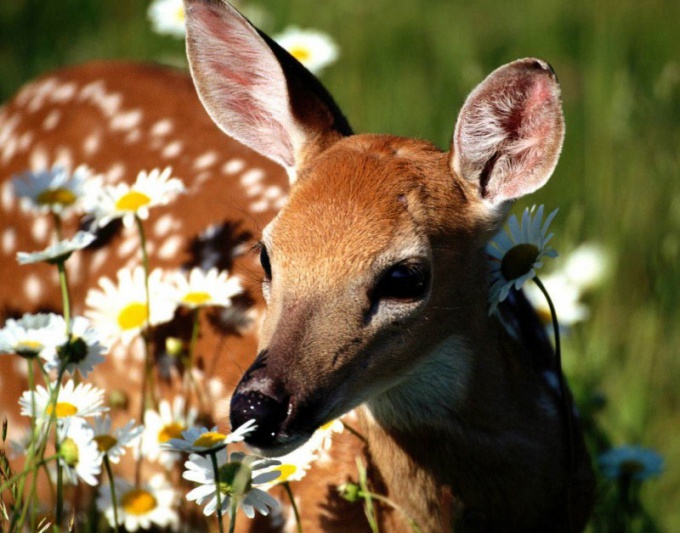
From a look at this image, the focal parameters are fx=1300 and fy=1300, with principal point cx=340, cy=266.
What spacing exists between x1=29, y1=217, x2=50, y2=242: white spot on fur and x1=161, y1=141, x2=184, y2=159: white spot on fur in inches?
17.1

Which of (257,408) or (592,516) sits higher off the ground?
(257,408)

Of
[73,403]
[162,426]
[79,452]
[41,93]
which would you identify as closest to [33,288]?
[41,93]

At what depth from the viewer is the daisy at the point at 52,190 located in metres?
3.34

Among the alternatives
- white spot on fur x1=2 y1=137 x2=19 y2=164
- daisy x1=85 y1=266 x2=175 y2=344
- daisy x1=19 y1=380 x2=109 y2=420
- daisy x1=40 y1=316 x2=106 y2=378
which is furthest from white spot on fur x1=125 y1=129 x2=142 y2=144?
daisy x1=19 y1=380 x2=109 y2=420

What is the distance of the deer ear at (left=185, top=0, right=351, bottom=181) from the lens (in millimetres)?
3020

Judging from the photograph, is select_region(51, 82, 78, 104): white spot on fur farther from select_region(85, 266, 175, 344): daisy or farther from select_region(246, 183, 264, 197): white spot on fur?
select_region(85, 266, 175, 344): daisy

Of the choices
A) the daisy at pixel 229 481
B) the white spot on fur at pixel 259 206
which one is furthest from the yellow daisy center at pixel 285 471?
the white spot on fur at pixel 259 206

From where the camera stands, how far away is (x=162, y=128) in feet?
13.6

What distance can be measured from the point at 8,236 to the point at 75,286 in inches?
14.0

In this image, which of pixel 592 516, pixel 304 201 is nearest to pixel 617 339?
pixel 592 516

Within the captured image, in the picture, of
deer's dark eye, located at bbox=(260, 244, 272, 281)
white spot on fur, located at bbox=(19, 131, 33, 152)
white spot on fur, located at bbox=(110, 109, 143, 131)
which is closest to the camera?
deer's dark eye, located at bbox=(260, 244, 272, 281)

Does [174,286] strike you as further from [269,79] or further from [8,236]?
[8,236]

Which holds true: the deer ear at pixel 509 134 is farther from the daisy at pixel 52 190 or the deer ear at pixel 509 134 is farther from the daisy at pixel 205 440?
the daisy at pixel 52 190

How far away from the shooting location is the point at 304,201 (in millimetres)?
2689
